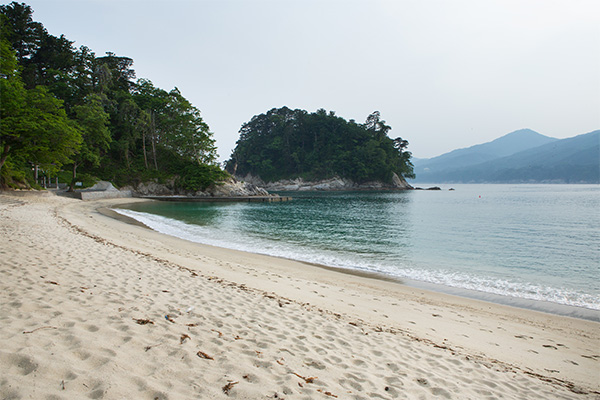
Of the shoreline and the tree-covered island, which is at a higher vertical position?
the tree-covered island

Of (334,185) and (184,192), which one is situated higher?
(334,185)

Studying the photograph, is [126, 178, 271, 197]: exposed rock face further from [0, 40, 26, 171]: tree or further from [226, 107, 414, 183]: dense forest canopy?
[226, 107, 414, 183]: dense forest canopy

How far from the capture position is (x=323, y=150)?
10881 centimetres

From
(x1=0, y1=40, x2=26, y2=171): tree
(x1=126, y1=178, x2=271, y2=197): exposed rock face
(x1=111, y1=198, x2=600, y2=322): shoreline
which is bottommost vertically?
(x1=111, y1=198, x2=600, y2=322): shoreline

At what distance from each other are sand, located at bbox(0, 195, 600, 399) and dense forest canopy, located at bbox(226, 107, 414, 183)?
97.4 m

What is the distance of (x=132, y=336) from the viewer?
349cm

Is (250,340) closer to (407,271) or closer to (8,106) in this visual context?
(407,271)

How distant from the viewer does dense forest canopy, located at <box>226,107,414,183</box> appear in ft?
338

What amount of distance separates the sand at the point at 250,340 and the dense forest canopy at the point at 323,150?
97.4 meters

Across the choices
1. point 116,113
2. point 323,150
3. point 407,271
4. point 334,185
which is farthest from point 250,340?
point 323,150

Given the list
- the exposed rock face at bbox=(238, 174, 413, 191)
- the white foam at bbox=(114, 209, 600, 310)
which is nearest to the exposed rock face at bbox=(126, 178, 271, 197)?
the white foam at bbox=(114, 209, 600, 310)

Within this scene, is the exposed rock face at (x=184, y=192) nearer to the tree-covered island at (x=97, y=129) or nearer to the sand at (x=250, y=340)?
the tree-covered island at (x=97, y=129)

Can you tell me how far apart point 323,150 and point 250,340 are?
351 ft

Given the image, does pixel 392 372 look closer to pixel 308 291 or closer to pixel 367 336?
pixel 367 336
